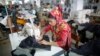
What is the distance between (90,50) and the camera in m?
1.27

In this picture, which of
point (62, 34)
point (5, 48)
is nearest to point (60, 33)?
point (62, 34)

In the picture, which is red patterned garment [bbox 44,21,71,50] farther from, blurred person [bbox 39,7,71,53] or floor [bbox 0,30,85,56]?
floor [bbox 0,30,85,56]

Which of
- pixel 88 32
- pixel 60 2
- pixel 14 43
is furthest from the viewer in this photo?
pixel 60 2

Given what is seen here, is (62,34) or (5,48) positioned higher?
(62,34)

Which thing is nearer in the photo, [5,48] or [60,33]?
[60,33]

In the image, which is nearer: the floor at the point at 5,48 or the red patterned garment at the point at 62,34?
the red patterned garment at the point at 62,34

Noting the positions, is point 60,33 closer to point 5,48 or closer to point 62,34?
point 62,34

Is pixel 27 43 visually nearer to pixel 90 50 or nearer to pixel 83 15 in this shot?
pixel 90 50

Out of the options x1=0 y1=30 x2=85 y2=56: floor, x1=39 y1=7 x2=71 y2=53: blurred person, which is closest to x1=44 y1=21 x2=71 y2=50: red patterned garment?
x1=39 y1=7 x2=71 y2=53: blurred person

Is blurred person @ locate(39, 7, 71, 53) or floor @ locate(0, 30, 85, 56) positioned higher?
blurred person @ locate(39, 7, 71, 53)

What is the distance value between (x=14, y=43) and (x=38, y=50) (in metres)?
0.37

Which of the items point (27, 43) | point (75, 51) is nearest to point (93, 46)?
point (75, 51)

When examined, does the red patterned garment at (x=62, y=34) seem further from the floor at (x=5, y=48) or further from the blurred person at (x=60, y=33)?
the floor at (x=5, y=48)

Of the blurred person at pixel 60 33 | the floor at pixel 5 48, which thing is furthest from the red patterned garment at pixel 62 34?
the floor at pixel 5 48
